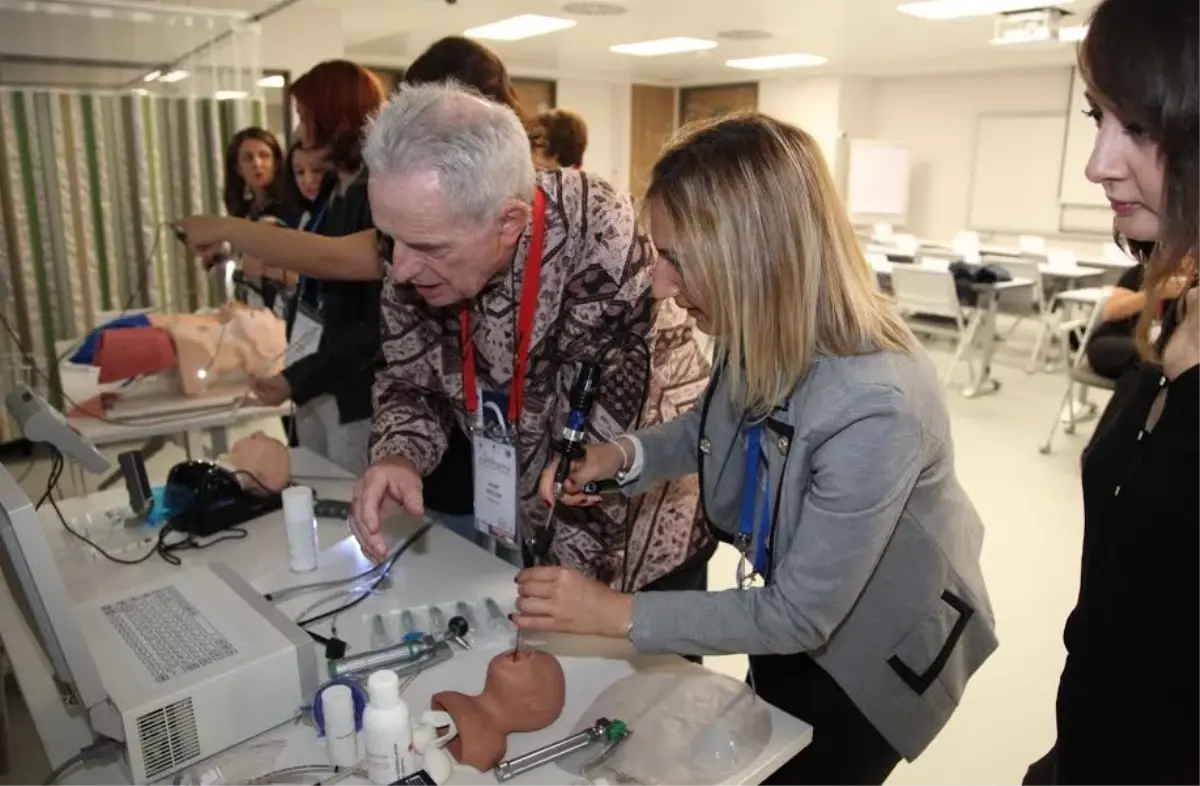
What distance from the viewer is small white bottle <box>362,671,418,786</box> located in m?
0.91

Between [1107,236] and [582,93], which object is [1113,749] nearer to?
[1107,236]

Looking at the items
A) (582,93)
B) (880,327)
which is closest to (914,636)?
(880,327)

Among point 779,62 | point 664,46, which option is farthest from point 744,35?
point 779,62

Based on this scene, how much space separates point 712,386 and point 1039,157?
8410mm

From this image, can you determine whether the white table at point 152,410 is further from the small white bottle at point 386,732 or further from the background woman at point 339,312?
the small white bottle at point 386,732

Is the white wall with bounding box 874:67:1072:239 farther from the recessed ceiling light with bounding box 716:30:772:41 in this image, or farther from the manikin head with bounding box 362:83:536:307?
the manikin head with bounding box 362:83:536:307

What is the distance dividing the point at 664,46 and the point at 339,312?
6358 millimetres

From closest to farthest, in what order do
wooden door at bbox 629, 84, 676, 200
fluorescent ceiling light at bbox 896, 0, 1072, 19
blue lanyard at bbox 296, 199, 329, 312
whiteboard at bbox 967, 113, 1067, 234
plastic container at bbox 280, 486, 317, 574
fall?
1. plastic container at bbox 280, 486, 317, 574
2. blue lanyard at bbox 296, 199, 329, 312
3. fluorescent ceiling light at bbox 896, 0, 1072, 19
4. whiteboard at bbox 967, 113, 1067, 234
5. wooden door at bbox 629, 84, 676, 200

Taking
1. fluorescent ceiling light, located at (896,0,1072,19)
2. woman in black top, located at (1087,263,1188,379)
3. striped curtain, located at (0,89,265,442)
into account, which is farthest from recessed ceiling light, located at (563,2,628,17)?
woman in black top, located at (1087,263,1188,379)

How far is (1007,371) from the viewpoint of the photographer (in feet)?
20.4

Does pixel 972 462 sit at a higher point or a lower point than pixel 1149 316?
lower

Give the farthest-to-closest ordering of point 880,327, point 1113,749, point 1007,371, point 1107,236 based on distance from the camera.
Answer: point 1107,236 < point 1007,371 < point 880,327 < point 1113,749

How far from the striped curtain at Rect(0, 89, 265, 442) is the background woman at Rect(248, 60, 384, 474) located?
1.85 m

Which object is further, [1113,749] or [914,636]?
[914,636]
